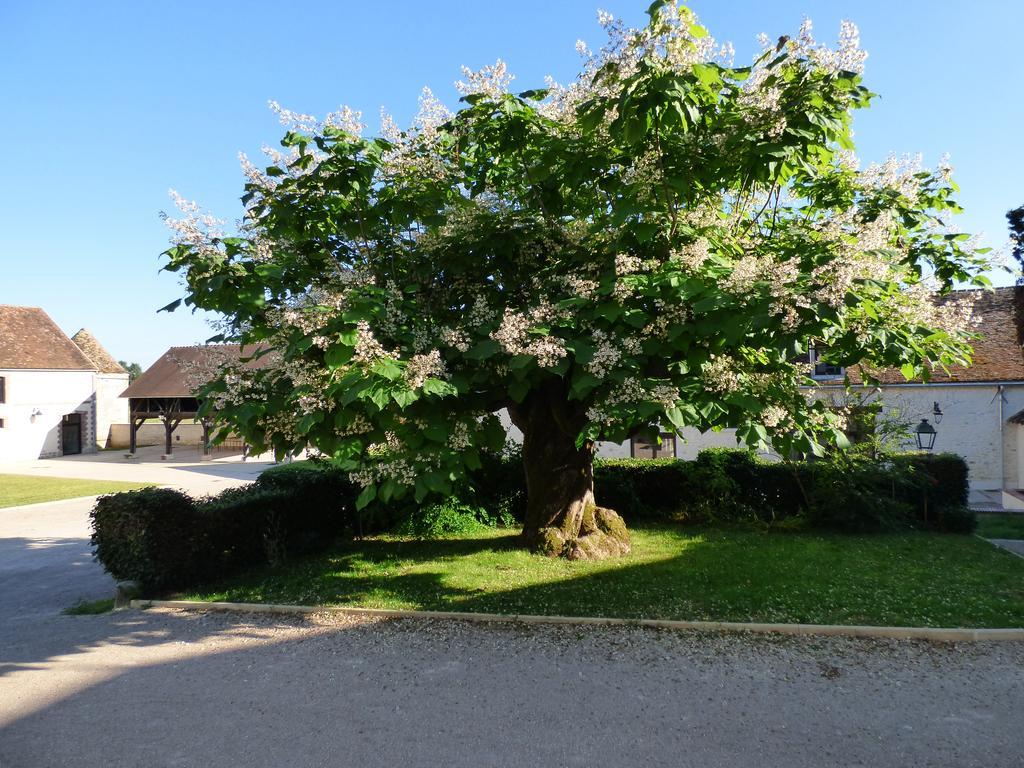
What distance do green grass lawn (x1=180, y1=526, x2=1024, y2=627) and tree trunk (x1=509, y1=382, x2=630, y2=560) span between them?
39 centimetres

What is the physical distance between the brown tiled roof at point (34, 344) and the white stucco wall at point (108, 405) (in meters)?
2.25

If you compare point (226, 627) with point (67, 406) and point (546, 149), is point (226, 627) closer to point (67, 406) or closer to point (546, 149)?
point (546, 149)

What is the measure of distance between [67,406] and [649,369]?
135 feet

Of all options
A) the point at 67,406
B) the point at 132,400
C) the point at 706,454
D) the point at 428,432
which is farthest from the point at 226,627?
the point at 67,406

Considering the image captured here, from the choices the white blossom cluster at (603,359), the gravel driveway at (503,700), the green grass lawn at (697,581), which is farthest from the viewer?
the green grass lawn at (697,581)

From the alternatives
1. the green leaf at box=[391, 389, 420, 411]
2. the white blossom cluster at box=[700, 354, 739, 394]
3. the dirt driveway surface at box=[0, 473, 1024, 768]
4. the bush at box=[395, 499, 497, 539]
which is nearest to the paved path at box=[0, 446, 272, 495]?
the bush at box=[395, 499, 497, 539]

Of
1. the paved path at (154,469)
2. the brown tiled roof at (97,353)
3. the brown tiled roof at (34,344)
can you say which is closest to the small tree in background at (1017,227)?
the paved path at (154,469)

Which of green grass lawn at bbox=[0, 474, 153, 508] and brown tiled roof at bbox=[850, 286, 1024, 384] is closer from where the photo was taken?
brown tiled roof at bbox=[850, 286, 1024, 384]

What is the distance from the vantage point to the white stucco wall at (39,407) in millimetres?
34594

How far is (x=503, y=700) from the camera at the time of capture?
5.18 metres

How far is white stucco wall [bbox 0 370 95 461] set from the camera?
3459cm

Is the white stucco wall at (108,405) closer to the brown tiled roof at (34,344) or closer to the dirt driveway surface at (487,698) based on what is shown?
the brown tiled roof at (34,344)

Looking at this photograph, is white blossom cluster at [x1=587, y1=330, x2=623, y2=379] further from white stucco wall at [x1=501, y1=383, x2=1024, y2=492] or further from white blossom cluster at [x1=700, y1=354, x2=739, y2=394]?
white stucco wall at [x1=501, y1=383, x2=1024, y2=492]

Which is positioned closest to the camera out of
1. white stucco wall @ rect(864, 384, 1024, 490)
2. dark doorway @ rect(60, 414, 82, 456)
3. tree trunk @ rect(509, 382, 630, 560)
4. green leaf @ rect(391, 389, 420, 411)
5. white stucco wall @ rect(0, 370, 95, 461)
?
green leaf @ rect(391, 389, 420, 411)
